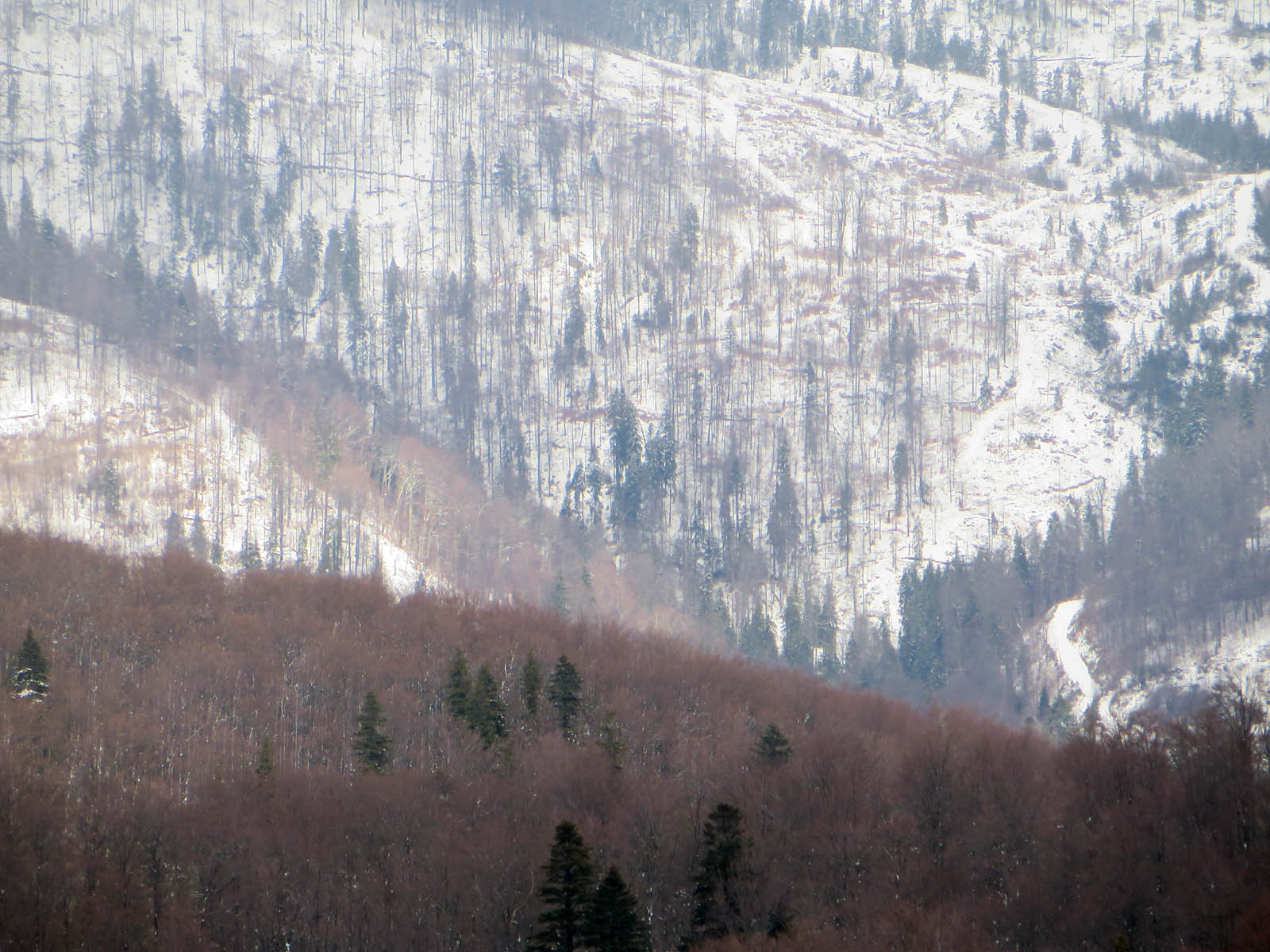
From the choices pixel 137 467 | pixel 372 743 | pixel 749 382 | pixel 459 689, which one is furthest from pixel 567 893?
pixel 749 382

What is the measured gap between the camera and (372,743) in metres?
63.8

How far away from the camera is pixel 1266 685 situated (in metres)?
107

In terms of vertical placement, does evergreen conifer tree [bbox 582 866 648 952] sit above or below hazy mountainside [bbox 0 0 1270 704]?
above

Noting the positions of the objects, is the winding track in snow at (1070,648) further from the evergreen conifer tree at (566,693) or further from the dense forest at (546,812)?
the evergreen conifer tree at (566,693)

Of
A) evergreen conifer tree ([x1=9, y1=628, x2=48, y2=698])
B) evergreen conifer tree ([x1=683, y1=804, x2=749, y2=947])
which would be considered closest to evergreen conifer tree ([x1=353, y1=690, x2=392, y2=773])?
evergreen conifer tree ([x1=9, y1=628, x2=48, y2=698])

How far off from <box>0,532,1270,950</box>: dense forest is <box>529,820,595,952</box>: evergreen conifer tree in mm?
131

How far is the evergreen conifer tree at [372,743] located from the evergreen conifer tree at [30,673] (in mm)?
16741

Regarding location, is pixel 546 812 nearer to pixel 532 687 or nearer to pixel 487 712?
pixel 487 712

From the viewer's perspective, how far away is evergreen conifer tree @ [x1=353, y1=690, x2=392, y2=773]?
63125 millimetres

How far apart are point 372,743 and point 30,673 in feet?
61.0

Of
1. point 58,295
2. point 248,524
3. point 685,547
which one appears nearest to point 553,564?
point 685,547

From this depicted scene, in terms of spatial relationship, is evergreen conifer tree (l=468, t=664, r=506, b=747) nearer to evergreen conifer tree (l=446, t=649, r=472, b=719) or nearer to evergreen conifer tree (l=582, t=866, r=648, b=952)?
evergreen conifer tree (l=446, t=649, r=472, b=719)

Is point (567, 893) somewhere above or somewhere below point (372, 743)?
above

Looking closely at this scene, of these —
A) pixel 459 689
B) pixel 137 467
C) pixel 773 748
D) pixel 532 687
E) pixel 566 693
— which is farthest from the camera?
pixel 137 467
